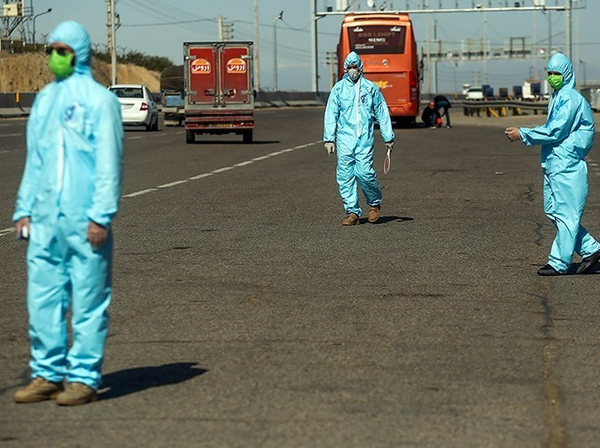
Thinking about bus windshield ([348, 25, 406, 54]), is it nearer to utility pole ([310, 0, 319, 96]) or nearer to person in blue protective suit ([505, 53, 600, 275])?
utility pole ([310, 0, 319, 96])

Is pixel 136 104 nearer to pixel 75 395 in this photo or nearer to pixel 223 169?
pixel 223 169

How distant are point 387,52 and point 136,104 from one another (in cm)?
953

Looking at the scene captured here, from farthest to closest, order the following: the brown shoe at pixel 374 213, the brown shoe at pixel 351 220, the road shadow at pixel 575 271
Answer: the brown shoe at pixel 374 213
the brown shoe at pixel 351 220
the road shadow at pixel 575 271

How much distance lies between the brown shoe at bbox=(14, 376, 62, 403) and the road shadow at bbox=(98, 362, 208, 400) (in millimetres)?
226

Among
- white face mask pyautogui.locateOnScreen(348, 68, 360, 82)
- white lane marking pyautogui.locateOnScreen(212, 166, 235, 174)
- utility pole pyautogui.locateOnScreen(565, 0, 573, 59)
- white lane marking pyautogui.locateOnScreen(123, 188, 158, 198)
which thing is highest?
utility pole pyautogui.locateOnScreen(565, 0, 573, 59)

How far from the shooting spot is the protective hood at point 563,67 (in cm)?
1072

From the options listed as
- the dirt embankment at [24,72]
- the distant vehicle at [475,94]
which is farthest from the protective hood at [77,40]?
the distant vehicle at [475,94]

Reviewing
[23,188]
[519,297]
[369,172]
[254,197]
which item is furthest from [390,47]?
[23,188]

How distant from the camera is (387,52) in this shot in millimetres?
49750

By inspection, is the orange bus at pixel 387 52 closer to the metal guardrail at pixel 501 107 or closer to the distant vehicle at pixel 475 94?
the metal guardrail at pixel 501 107

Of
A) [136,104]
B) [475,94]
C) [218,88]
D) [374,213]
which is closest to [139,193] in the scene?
[374,213]

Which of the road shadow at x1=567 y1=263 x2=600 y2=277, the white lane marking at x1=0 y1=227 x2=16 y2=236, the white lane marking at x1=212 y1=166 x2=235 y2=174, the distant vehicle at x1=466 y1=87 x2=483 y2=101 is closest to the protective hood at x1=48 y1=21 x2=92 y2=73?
the road shadow at x1=567 y1=263 x2=600 y2=277

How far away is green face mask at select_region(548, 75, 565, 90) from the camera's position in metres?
10.6

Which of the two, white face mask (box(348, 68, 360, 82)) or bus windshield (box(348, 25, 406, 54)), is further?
bus windshield (box(348, 25, 406, 54))
